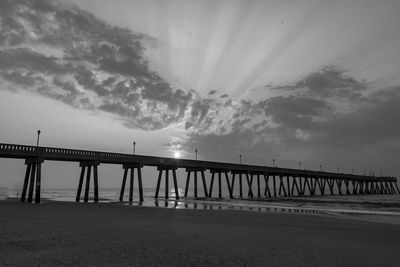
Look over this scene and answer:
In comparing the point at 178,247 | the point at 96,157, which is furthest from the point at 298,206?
the point at 178,247

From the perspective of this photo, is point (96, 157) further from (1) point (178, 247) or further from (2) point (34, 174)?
(1) point (178, 247)

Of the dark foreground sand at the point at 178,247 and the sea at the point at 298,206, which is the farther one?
the sea at the point at 298,206

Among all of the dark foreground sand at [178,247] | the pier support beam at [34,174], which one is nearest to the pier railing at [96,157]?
the pier support beam at [34,174]

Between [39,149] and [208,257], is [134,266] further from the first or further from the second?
[39,149]

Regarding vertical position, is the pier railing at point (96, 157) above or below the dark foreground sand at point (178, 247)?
above

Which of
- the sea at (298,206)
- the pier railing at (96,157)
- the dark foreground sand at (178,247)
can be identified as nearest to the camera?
the dark foreground sand at (178,247)

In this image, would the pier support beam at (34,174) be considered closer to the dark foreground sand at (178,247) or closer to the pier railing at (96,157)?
the pier railing at (96,157)

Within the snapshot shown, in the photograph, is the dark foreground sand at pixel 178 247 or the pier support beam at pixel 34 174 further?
the pier support beam at pixel 34 174

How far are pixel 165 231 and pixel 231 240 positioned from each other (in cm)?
317

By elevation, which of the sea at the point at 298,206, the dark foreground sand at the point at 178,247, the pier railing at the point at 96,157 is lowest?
the sea at the point at 298,206

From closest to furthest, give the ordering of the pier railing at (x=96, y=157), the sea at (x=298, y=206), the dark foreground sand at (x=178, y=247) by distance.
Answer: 1. the dark foreground sand at (x=178, y=247)
2. the sea at (x=298, y=206)
3. the pier railing at (x=96, y=157)

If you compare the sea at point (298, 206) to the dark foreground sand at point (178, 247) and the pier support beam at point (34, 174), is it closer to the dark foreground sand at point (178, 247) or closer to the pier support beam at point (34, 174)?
the pier support beam at point (34, 174)

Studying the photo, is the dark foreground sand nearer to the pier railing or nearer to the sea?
the sea

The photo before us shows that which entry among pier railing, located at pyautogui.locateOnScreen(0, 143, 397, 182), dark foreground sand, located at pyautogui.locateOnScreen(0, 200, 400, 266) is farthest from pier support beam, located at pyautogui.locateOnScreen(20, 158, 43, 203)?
dark foreground sand, located at pyautogui.locateOnScreen(0, 200, 400, 266)
